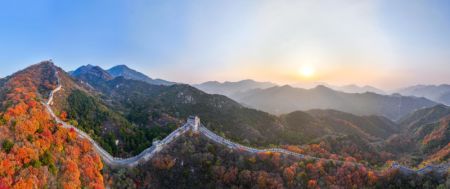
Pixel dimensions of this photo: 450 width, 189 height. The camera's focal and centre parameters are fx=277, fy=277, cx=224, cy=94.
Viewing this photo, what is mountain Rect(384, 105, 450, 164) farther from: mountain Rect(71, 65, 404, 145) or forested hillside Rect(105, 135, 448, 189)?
forested hillside Rect(105, 135, 448, 189)

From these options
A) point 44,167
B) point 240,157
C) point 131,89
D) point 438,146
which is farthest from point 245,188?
point 131,89

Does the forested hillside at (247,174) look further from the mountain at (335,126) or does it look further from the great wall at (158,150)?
the mountain at (335,126)

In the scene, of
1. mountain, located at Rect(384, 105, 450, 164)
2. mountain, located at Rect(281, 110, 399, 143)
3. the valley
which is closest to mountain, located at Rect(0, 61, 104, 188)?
the valley

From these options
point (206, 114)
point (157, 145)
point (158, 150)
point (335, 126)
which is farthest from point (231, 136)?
point (335, 126)

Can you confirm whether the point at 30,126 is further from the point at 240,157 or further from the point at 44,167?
the point at 240,157

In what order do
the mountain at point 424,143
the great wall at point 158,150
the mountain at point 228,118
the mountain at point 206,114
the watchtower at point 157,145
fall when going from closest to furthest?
the great wall at point 158,150 → the watchtower at point 157,145 → the mountain at point 424,143 → the mountain at point 206,114 → the mountain at point 228,118

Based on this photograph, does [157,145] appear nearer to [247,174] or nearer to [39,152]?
[247,174]

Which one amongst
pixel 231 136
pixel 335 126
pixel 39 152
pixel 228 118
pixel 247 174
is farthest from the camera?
pixel 335 126

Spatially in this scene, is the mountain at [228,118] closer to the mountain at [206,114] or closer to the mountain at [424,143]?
the mountain at [206,114]

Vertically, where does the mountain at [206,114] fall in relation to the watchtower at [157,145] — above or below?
above

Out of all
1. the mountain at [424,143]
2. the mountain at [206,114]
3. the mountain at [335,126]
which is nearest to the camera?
the mountain at [424,143]

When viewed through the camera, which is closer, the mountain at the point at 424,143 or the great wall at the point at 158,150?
the great wall at the point at 158,150

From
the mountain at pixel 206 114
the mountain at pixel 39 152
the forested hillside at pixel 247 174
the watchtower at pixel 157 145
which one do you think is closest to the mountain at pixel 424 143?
the forested hillside at pixel 247 174
